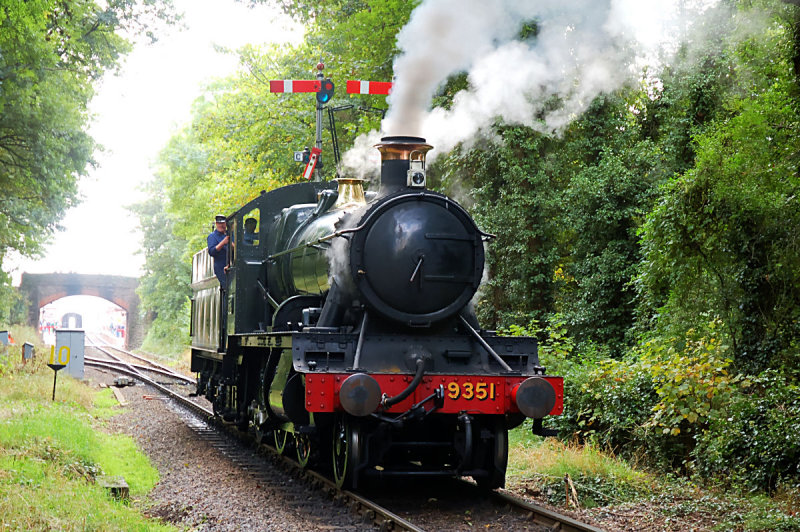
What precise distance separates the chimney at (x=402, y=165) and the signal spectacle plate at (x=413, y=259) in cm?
18

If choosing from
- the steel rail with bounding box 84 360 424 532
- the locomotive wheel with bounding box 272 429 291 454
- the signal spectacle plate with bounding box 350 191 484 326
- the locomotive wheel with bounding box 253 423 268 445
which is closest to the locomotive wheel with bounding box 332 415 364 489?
the steel rail with bounding box 84 360 424 532

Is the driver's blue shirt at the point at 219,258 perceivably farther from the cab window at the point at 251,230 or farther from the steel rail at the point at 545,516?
the steel rail at the point at 545,516

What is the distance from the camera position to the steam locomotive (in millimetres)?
7418

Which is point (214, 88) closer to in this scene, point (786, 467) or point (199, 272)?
point (199, 272)

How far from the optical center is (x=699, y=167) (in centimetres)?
1025

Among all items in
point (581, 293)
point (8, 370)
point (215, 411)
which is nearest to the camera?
point (215, 411)

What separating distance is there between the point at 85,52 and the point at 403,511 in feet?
51.3

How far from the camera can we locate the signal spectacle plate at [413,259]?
787 centimetres

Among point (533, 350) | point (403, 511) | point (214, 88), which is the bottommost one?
point (403, 511)

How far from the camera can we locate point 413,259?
7934 millimetres

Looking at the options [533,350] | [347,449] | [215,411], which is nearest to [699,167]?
[533,350]

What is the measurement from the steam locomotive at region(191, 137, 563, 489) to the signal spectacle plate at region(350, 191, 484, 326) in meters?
0.01

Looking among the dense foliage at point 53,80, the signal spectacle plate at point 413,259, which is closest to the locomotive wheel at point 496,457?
the signal spectacle plate at point 413,259

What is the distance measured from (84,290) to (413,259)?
169 feet
